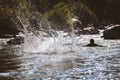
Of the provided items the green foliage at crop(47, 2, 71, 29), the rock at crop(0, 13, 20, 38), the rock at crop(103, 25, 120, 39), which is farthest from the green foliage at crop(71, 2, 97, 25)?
the rock at crop(103, 25, 120, 39)

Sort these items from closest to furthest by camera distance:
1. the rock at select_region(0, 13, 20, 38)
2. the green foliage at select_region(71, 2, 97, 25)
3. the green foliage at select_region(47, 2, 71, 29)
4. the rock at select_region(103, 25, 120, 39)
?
the rock at select_region(103, 25, 120, 39) < the rock at select_region(0, 13, 20, 38) < the green foliage at select_region(47, 2, 71, 29) < the green foliage at select_region(71, 2, 97, 25)

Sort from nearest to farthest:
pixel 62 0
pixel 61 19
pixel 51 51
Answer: pixel 51 51, pixel 61 19, pixel 62 0

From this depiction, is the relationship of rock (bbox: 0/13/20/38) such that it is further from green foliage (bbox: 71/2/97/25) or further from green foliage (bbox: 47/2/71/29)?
green foliage (bbox: 71/2/97/25)

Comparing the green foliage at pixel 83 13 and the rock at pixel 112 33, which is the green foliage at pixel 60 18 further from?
the rock at pixel 112 33

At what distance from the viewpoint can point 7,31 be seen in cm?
5256

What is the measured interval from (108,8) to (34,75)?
2968 inches

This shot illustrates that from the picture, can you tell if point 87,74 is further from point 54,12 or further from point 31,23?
point 54,12

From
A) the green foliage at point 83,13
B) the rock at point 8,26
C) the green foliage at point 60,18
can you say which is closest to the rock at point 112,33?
the rock at point 8,26

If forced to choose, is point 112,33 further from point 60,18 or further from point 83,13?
point 83,13

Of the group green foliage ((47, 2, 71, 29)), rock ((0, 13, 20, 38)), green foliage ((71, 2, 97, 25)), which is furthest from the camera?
green foliage ((71, 2, 97, 25))

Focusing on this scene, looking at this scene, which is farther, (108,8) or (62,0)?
(62,0)

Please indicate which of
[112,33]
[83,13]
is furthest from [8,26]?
[83,13]

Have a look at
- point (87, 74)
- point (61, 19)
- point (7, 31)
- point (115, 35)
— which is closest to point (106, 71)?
point (87, 74)

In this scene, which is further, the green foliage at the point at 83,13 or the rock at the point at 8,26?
the green foliage at the point at 83,13
